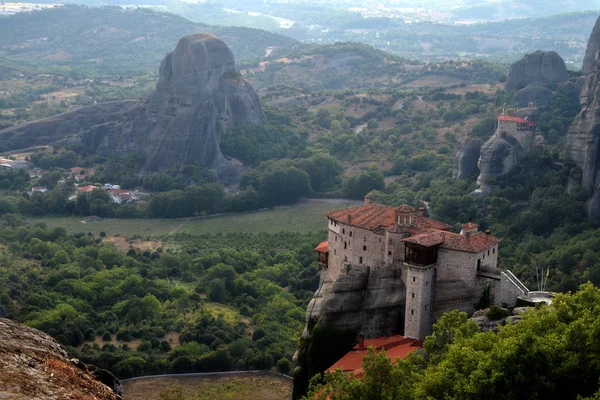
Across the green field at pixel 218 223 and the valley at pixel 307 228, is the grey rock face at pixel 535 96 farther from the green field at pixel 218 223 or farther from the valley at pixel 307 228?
the green field at pixel 218 223

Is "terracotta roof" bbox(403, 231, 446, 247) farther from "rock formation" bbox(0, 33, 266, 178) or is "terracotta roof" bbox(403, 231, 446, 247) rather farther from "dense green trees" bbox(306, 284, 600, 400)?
"rock formation" bbox(0, 33, 266, 178)

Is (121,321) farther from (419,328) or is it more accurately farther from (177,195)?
(177,195)

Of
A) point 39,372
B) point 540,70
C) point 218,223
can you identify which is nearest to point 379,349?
point 39,372

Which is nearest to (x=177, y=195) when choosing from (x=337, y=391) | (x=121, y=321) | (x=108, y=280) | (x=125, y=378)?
(x=108, y=280)

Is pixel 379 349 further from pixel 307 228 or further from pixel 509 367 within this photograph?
pixel 307 228

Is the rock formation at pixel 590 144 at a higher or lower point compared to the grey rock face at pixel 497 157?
higher

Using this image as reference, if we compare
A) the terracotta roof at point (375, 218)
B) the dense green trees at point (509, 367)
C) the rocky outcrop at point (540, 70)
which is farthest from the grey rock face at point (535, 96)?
the dense green trees at point (509, 367)
